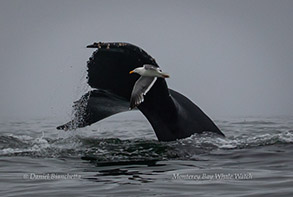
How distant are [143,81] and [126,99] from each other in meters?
0.61

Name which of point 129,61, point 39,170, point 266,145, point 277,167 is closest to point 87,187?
point 39,170

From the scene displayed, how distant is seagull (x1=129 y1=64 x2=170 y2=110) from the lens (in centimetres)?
591

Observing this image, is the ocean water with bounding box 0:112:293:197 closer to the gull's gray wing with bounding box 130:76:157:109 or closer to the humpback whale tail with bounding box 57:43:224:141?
the humpback whale tail with bounding box 57:43:224:141

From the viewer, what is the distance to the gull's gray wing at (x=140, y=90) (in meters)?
6.12

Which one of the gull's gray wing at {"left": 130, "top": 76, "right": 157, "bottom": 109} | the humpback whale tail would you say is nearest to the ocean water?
the humpback whale tail

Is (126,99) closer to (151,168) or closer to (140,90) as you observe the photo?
(140,90)

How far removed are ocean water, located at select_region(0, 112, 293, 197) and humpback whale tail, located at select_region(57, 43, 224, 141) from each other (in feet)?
0.60

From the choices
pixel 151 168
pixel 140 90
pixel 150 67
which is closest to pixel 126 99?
pixel 140 90

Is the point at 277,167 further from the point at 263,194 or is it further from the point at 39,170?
the point at 39,170

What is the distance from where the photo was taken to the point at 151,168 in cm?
582

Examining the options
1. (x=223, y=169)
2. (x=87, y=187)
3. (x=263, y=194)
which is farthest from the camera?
(x=223, y=169)

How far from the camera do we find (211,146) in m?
6.76

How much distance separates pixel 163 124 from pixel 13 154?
1.92m

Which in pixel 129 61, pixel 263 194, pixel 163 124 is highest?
pixel 129 61
